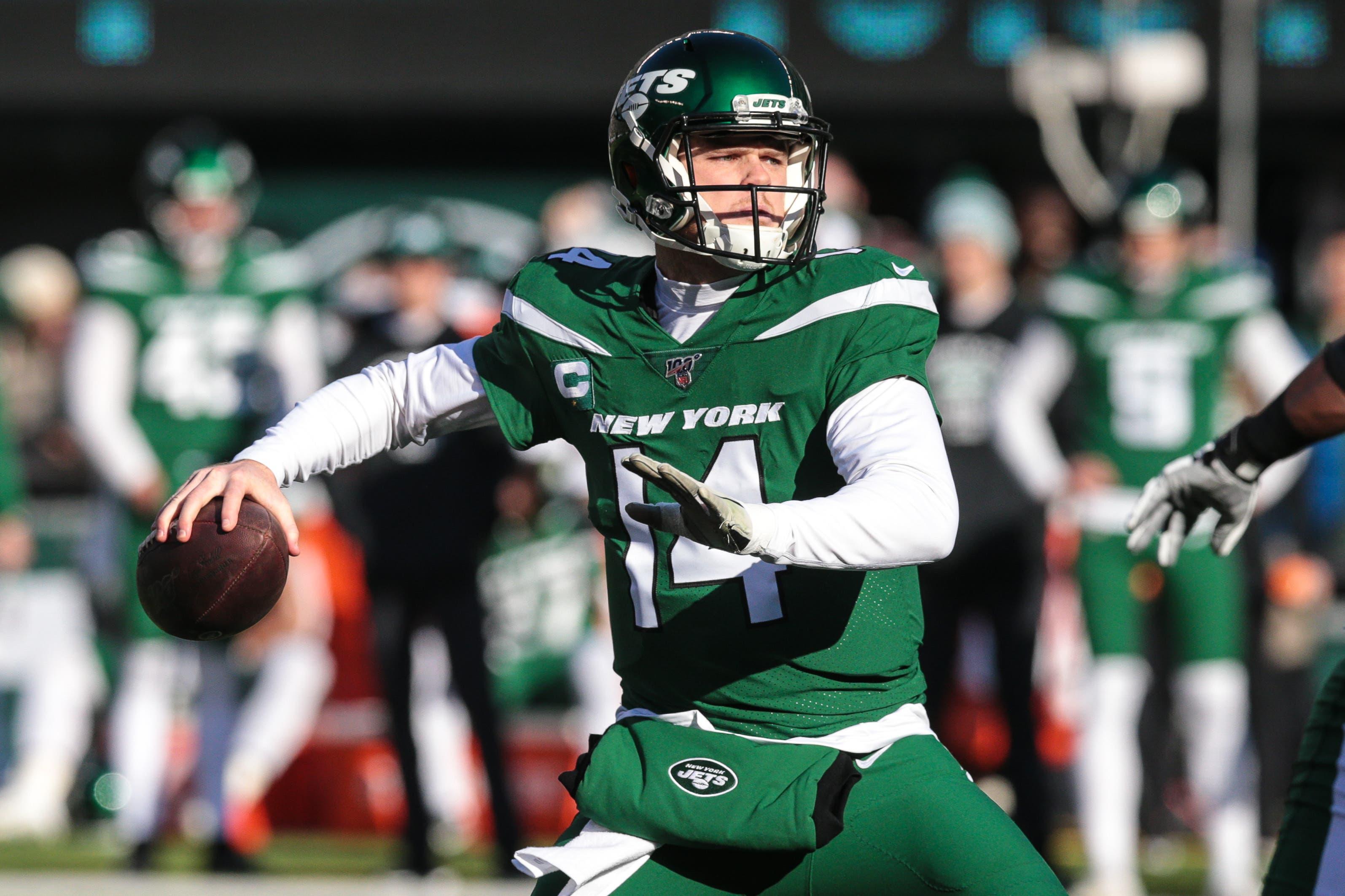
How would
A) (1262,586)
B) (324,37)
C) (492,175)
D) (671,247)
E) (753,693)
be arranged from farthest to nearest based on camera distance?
(492,175) < (324,37) < (1262,586) < (671,247) < (753,693)

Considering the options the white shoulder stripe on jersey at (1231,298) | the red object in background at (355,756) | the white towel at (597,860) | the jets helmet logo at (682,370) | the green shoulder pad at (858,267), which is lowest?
the red object in background at (355,756)

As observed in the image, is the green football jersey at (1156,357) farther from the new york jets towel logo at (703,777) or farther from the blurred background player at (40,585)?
the blurred background player at (40,585)

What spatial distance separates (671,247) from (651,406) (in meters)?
0.29

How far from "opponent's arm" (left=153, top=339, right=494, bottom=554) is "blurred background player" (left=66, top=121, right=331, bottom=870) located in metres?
3.07

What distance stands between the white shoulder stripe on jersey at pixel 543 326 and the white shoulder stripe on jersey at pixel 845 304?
10.0 inches

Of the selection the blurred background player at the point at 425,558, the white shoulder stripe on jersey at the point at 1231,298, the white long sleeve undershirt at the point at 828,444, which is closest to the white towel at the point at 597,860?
the white long sleeve undershirt at the point at 828,444

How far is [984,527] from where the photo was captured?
5.60 metres

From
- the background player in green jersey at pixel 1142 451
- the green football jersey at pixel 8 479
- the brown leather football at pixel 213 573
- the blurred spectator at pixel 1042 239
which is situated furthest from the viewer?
the blurred spectator at pixel 1042 239

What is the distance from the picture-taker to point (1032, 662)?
5590mm

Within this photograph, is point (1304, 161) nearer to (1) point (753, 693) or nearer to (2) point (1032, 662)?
(2) point (1032, 662)

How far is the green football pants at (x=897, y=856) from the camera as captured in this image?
7.67 feet

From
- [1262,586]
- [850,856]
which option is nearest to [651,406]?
[850,856]

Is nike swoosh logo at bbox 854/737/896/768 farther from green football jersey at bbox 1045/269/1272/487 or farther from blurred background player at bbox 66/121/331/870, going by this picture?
blurred background player at bbox 66/121/331/870

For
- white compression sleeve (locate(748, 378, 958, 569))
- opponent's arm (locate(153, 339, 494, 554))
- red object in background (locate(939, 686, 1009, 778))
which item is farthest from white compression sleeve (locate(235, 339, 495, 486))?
red object in background (locate(939, 686, 1009, 778))
